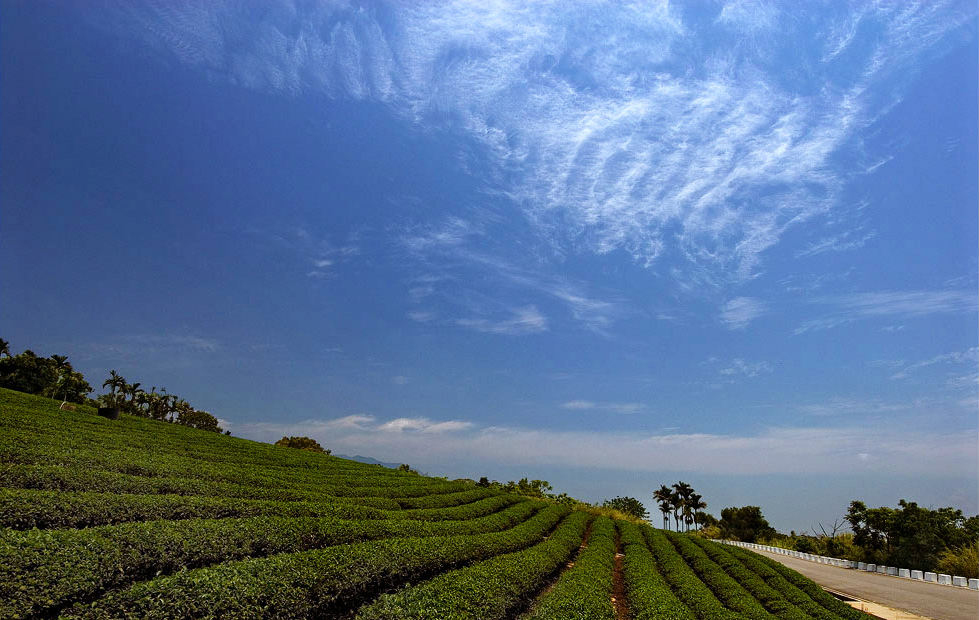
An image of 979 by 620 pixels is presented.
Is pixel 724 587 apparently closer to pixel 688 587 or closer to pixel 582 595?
pixel 688 587

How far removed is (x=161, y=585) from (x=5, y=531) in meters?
3.38

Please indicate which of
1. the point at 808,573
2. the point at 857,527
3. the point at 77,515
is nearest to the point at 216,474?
the point at 77,515

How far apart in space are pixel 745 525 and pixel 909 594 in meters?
57.3

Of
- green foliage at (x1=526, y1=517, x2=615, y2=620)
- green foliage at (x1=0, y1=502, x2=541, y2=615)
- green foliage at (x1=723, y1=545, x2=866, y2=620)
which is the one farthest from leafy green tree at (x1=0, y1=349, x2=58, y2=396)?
green foliage at (x1=723, y1=545, x2=866, y2=620)

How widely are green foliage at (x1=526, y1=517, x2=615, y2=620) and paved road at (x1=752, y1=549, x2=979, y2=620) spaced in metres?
12.9

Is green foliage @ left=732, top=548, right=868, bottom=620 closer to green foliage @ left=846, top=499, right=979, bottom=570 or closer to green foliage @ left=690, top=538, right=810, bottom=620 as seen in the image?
green foliage @ left=690, top=538, right=810, bottom=620

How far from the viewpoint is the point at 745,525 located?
75.1m

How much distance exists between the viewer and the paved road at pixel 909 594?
65.9 feet

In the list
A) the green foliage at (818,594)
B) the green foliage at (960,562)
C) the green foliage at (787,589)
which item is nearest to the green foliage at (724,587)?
the green foliage at (787,589)

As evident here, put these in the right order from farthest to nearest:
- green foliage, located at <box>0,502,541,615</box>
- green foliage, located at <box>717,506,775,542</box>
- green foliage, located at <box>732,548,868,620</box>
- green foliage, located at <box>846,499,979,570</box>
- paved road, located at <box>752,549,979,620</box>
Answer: green foliage, located at <box>717,506,775,542</box>, green foliage, located at <box>846,499,979,570</box>, paved road, located at <box>752,549,979,620</box>, green foliage, located at <box>732,548,868,620</box>, green foliage, located at <box>0,502,541,615</box>

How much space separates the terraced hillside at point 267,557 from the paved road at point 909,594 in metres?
4.38

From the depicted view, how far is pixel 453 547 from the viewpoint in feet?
51.9

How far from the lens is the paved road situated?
20.1 meters

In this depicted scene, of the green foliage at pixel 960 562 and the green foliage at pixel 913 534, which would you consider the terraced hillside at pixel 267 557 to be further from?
the green foliage at pixel 913 534
